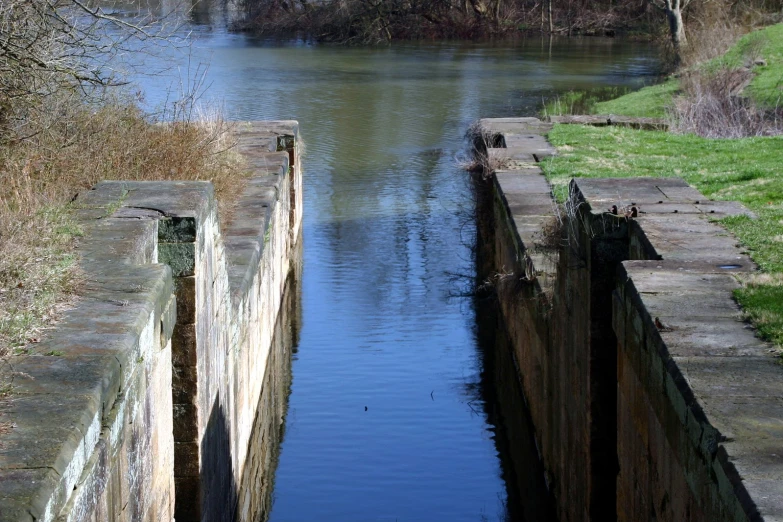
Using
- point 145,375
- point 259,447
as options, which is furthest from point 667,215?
point 259,447

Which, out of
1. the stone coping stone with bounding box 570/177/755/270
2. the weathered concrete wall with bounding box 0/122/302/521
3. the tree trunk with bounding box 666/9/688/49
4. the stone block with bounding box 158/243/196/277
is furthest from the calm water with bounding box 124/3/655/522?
the stone block with bounding box 158/243/196/277

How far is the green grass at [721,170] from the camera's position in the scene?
5895 mm

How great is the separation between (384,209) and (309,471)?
919cm

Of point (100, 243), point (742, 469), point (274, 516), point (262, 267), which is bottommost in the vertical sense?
point (274, 516)

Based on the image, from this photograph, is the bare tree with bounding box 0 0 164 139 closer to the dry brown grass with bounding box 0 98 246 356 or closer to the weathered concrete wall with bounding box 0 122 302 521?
the dry brown grass with bounding box 0 98 246 356

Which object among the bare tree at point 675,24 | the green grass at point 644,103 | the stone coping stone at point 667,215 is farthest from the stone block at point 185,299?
the bare tree at point 675,24

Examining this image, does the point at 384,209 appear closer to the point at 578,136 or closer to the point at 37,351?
the point at 578,136

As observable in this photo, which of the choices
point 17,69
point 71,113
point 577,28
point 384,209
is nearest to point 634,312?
point 17,69

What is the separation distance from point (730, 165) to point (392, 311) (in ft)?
13.6

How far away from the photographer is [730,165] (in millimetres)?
11953

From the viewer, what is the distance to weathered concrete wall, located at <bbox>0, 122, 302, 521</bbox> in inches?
148

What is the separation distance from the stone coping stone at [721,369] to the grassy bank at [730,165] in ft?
0.59

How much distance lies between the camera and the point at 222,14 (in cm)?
5003

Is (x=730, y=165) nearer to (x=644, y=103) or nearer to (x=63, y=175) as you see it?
(x=63, y=175)
